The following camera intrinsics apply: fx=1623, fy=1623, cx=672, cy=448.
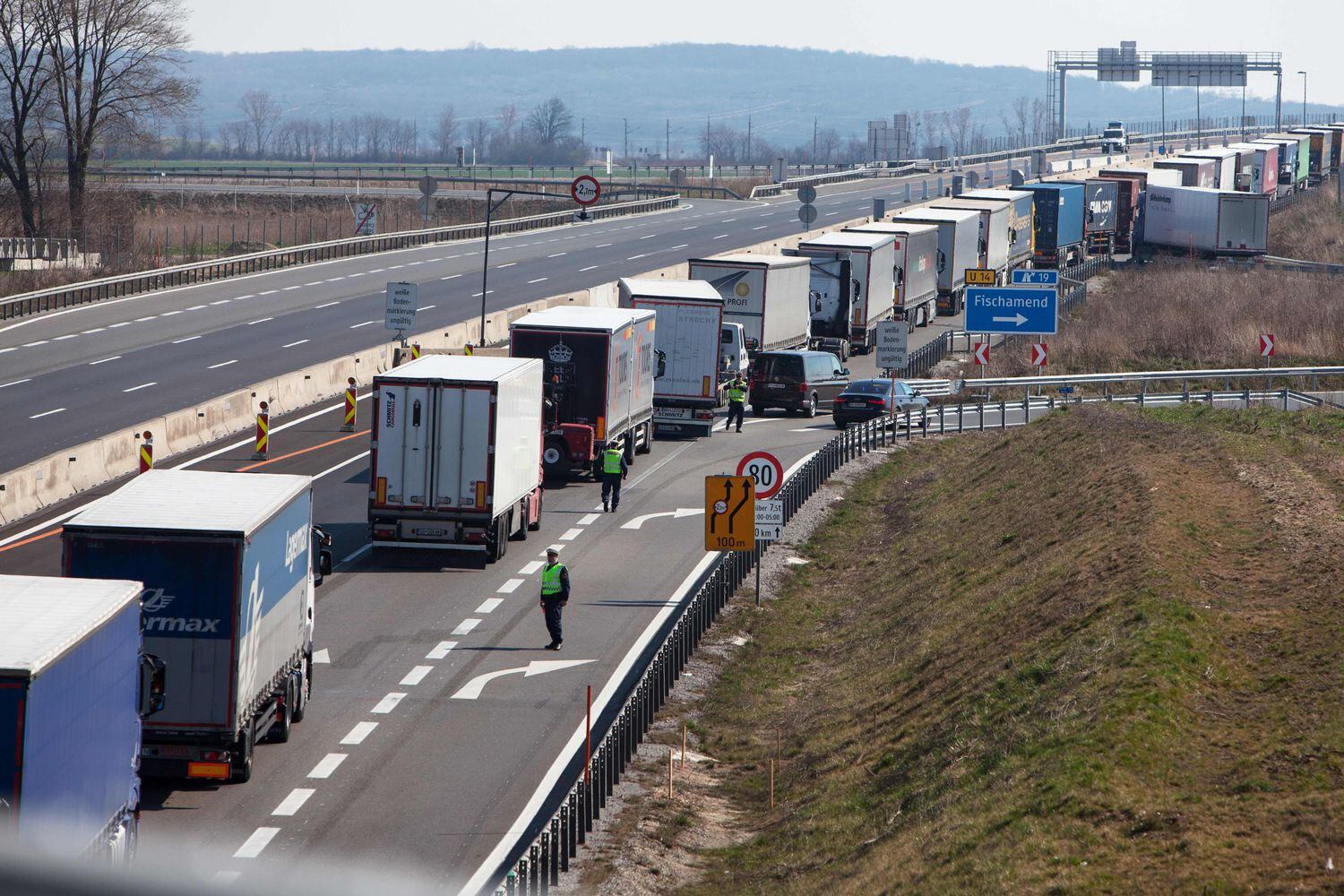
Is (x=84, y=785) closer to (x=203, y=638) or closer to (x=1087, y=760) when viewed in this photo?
(x=203, y=638)

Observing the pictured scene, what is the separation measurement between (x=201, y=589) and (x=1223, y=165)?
4139 inches

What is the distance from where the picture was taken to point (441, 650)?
21.9 m

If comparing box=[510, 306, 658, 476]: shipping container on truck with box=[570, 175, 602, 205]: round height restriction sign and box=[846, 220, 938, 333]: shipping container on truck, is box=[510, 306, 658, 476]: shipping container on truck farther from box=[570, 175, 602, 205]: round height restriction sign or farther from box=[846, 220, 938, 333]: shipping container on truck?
box=[846, 220, 938, 333]: shipping container on truck

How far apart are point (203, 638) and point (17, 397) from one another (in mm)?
30447

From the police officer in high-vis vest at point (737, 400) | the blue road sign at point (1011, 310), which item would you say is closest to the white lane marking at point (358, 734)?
the police officer in high-vis vest at point (737, 400)

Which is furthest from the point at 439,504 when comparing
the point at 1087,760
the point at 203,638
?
the point at 1087,760

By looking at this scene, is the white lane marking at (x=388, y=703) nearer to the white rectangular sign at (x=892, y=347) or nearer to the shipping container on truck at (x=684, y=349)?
the shipping container on truck at (x=684, y=349)

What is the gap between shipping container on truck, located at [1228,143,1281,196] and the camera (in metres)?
115

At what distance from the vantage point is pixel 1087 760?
1441 centimetres

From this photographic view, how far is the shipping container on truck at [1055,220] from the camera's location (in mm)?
80062

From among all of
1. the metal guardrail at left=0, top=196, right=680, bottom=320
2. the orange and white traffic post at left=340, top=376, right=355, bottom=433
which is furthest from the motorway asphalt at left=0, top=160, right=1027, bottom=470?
the orange and white traffic post at left=340, top=376, right=355, bottom=433

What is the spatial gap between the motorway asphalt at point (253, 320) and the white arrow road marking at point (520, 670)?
17090 millimetres

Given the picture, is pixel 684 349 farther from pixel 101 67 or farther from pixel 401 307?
pixel 101 67

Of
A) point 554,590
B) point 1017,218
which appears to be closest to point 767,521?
point 554,590
